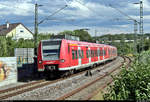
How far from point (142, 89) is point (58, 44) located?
31.2 ft

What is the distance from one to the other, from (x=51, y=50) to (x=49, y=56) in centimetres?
45

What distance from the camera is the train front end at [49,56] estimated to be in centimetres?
1708

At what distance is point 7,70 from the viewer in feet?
53.2

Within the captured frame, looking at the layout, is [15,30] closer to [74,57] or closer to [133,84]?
[74,57]

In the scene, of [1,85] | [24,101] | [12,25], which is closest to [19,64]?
[1,85]

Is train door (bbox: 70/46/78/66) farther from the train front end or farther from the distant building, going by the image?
the distant building

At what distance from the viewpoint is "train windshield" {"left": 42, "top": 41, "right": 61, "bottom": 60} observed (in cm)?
1723

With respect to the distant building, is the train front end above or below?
below

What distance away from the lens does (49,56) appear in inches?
682

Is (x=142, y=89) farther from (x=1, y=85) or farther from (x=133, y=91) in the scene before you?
(x=1, y=85)

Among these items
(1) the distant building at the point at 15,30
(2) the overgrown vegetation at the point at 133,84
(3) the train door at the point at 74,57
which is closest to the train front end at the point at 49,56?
(3) the train door at the point at 74,57

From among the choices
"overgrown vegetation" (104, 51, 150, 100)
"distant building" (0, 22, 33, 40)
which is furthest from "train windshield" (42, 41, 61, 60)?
"distant building" (0, 22, 33, 40)

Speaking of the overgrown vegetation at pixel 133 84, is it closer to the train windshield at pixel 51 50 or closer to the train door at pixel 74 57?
the train windshield at pixel 51 50

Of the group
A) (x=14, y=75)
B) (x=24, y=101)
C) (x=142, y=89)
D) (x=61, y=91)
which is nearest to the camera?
(x=142, y=89)
